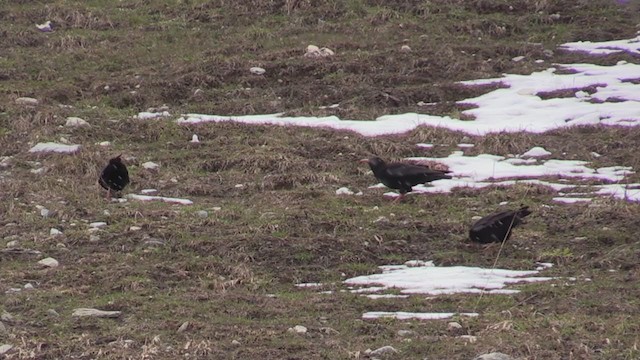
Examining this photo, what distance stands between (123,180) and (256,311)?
3.80 m

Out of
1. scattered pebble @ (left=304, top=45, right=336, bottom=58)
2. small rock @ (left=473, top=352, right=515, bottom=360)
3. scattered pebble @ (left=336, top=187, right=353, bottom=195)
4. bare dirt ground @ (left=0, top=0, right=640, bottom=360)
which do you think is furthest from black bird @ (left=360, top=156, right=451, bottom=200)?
scattered pebble @ (left=304, top=45, right=336, bottom=58)

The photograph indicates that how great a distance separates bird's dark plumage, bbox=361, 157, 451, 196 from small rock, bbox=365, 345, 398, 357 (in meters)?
4.36

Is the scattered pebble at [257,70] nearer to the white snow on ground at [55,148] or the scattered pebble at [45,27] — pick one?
the white snow on ground at [55,148]

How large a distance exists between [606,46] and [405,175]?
304 inches

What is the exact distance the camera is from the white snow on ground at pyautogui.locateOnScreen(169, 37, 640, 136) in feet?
43.0

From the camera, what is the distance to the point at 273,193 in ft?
34.7

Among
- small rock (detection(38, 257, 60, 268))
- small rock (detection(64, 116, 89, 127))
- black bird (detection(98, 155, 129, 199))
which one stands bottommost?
small rock (detection(64, 116, 89, 127))

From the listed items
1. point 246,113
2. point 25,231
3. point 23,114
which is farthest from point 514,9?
point 25,231

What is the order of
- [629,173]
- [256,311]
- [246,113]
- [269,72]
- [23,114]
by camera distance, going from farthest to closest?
[269,72], [246,113], [23,114], [629,173], [256,311]

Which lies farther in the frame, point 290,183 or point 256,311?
point 290,183

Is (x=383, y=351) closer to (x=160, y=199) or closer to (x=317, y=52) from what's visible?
(x=160, y=199)

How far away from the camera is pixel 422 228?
30.5ft

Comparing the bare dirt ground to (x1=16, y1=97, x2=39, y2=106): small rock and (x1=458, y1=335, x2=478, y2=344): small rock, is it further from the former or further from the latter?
Answer: (x1=16, y1=97, x2=39, y2=106): small rock

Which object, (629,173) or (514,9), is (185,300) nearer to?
(629,173)
